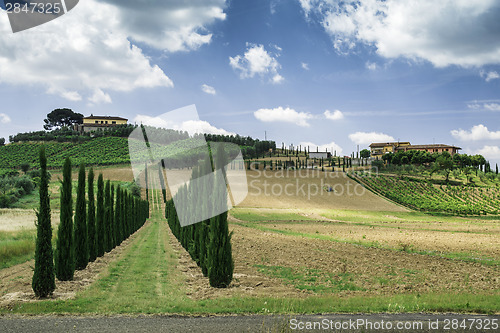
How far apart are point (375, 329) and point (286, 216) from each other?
154ft

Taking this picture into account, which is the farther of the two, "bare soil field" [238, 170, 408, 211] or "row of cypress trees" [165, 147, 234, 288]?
"bare soil field" [238, 170, 408, 211]

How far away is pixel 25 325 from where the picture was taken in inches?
351

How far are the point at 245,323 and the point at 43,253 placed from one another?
791cm

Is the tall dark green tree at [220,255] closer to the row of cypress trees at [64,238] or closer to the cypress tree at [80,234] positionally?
the row of cypress trees at [64,238]

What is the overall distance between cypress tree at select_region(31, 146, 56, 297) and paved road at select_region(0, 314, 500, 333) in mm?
2452

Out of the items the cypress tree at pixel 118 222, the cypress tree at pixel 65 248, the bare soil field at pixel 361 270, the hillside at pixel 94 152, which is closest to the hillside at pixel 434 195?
the hillside at pixel 94 152

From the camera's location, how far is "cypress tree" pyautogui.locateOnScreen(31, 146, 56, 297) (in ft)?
39.0

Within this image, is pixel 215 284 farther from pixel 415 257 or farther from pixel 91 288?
pixel 415 257

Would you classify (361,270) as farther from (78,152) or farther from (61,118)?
(61,118)

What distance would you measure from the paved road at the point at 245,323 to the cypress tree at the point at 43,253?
2.45m

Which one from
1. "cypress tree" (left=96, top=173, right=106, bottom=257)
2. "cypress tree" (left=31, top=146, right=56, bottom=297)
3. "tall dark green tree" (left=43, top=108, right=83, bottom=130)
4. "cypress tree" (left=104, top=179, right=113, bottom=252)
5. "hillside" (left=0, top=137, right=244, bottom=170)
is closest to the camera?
"cypress tree" (left=31, top=146, right=56, bottom=297)

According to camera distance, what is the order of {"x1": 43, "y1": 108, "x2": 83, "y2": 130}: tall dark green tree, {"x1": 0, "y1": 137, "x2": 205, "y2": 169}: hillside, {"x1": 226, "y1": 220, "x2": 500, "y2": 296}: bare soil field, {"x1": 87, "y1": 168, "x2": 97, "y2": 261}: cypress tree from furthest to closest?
{"x1": 43, "y1": 108, "x2": 83, "y2": 130}: tall dark green tree < {"x1": 0, "y1": 137, "x2": 205, "y2": 169}: hillside < {"x1": 87, "y1": 168, "x2": 97, "y2": 261}: cypress tree < {"x1": 226, "y1": 220, "x2": 500, "y2": 296}: bare soil field

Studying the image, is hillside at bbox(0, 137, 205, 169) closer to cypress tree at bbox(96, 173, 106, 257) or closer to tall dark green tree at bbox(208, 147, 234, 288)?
cypress tree at bbox(96, 173, 106, 257)

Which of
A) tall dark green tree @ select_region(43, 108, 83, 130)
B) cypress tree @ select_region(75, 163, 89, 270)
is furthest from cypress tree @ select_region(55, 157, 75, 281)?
tall dark green tree @ select_region(43, 108, 83, 130)
